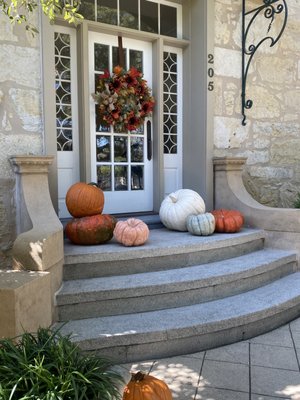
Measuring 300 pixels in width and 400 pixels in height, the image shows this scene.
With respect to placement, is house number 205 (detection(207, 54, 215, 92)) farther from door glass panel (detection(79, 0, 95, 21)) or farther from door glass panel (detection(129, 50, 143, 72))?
door glass panel (detection(79, 0, 95, 21))

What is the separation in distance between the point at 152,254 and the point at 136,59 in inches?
99.2

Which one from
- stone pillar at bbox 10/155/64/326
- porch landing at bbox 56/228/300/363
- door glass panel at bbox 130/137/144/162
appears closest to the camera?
stone pillar at bbox 10/155/64/326

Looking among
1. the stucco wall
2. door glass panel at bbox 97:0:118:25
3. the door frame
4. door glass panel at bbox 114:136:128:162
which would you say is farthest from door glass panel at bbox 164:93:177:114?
the stucco wall

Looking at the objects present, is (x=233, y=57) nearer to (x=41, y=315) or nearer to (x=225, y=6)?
(x=225, y=6)

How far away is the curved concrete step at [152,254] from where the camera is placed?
2.85 m

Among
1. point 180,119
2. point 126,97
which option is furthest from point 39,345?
point 180,119

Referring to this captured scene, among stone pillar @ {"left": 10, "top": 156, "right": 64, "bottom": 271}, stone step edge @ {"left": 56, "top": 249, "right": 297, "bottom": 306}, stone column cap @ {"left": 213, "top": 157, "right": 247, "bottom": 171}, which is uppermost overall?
stone column cap @ {"left": 213, "top": 157, "right": 247, "bottom": 171}

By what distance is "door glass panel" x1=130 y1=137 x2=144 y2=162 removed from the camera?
4.48 metres

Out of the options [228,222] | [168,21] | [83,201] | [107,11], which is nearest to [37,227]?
[83,201]

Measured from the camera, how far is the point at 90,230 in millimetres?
3135

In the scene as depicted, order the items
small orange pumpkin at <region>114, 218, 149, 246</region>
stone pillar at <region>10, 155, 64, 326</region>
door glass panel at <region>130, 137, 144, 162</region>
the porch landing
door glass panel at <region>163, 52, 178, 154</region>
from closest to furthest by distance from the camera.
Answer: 1. stone pillar at <region>10, 155, 64, 326</region>
2. the porch landing
3. small orange pumpkin at <region>114, 218, 149, 246</region>
4. door glass panel at <region>130, 137, 144, 162</region>
5. door glass panel at <region>163, 52, 178, 154</region>

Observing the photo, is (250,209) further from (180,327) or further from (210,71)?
(180,327)

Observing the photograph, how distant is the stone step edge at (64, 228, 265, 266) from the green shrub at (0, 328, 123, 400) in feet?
3.78

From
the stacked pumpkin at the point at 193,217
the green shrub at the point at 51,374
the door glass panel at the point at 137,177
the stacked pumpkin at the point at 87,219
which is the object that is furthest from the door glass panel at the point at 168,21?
the green shrub at the point at 51,374
